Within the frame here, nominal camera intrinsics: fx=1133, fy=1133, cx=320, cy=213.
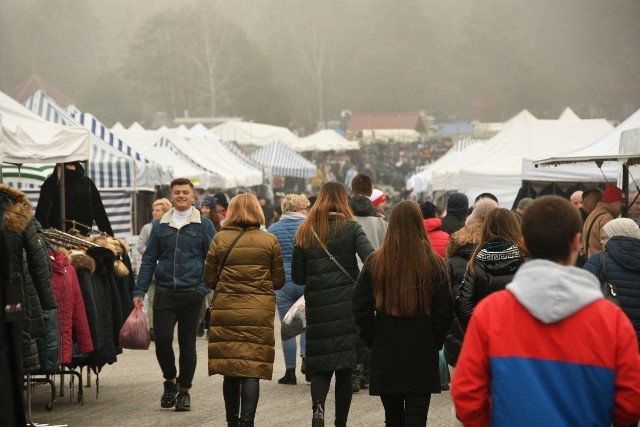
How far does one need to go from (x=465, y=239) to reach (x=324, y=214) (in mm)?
1222

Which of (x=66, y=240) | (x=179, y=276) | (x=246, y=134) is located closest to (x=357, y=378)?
(x=179, y=276)

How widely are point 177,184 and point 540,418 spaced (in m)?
5.54

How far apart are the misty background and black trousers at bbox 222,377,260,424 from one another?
81.6 metres

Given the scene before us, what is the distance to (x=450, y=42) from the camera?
109 meters

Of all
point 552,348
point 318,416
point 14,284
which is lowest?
point 318,416

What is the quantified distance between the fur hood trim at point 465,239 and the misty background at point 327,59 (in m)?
82.2

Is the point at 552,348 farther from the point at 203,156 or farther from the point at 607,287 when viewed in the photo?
the point at 203,156

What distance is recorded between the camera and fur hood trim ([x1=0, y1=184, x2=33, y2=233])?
665 cm

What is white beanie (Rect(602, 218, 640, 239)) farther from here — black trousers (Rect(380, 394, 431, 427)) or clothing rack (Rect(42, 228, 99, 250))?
clothing rack (Rect(42, 228, 99, 250))

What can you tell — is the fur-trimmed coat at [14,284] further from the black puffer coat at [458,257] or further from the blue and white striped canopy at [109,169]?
the blue and white striped canopy at [109,169]

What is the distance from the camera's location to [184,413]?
848 cm

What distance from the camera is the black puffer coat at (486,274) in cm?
576

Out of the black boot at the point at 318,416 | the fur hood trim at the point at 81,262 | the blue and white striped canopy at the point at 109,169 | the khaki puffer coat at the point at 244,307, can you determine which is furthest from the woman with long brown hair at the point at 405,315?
the blue and white striped canopy at the point at 109,169

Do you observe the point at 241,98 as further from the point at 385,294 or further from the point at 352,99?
the point at 385,294
